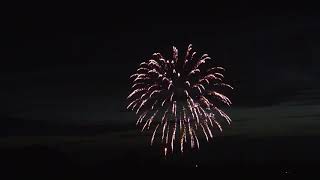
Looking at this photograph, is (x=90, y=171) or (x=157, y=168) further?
(x=157, y=168)

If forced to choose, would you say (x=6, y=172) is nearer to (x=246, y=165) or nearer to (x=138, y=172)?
(x=138, y=172)

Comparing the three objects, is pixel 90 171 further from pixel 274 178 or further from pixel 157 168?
pixel 274 178

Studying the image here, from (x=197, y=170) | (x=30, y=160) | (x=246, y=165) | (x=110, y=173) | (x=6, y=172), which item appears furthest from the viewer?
(x=246, y=165)

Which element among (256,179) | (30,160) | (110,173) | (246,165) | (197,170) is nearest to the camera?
(30,160)

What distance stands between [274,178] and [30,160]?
48762 millimetres

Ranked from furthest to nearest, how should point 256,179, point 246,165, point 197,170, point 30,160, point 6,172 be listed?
point 246,165 → point 197,170 → point 256,179 → point 30,160 → point 6,172

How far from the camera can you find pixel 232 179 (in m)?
131

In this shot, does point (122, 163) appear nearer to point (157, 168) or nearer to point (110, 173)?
point (157, 168)

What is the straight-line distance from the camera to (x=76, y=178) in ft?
349

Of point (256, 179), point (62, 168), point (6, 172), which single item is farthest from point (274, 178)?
point (6, 172)

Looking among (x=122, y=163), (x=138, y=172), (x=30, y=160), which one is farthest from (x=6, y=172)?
(x=122, y=163)

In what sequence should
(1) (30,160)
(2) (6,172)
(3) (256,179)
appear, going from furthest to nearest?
1. (3) (256,179)
2. (1) (30,160)
3. (2) (6,172)

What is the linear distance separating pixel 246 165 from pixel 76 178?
77065 mm

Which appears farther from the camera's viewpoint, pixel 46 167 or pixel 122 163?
pixel 122 163
